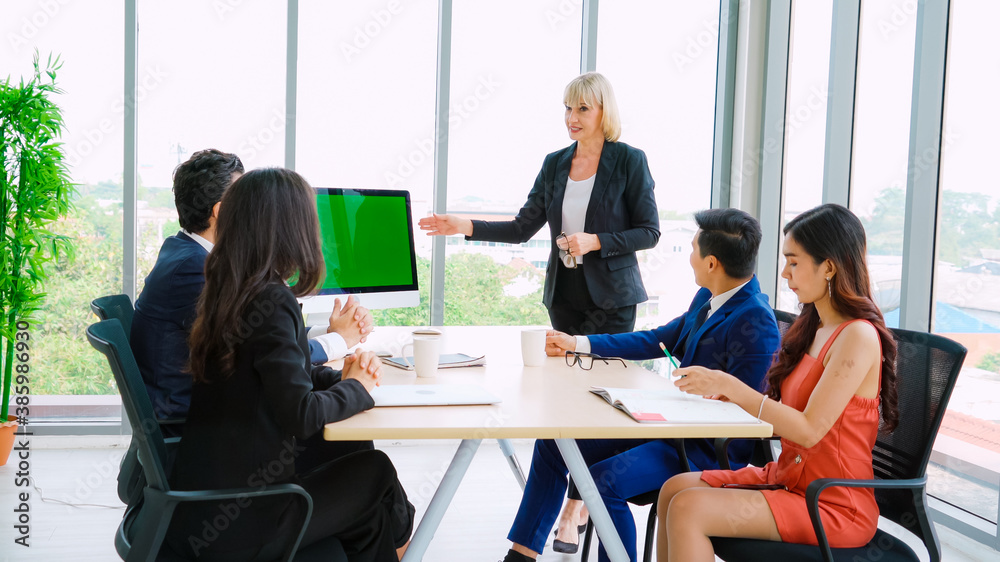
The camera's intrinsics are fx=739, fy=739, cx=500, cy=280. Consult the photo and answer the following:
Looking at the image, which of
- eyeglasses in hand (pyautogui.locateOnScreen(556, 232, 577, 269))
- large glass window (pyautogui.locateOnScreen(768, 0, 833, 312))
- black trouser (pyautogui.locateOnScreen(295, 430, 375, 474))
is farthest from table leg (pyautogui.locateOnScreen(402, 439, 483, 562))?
large glass window (pyautogui.locateOnScreen(768, 0, 833, 312))

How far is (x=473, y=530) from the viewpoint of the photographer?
115 inches

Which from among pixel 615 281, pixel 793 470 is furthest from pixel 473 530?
pixel 793 470

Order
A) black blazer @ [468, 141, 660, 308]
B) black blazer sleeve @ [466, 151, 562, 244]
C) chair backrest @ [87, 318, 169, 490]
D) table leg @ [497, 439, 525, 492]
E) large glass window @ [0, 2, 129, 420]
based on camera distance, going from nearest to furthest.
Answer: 1. chair backrest @ [87, 318, 169, 490]
2. table leg @ [497, 439, 525, 492]
3. black blazer @ [468, 141, 660, 308]
4. black blazer sleeve @ [466, 151, 562, 244]
5. large glass window @ [0, 2, 129, 420]

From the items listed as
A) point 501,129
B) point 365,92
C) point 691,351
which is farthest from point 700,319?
point 365,92

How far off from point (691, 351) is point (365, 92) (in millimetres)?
2529

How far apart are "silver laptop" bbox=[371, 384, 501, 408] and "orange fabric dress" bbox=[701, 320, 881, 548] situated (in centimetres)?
63

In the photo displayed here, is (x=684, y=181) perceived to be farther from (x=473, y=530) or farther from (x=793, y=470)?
(x=793, y=470)

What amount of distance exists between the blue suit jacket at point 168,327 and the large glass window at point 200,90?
82.2 inches

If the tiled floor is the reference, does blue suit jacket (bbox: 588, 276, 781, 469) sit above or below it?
above

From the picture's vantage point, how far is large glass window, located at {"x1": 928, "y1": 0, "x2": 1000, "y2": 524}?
2.64 m

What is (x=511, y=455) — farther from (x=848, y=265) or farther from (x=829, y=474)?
(x=848, y=265)

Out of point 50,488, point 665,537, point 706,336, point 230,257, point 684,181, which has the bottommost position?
point 50,488

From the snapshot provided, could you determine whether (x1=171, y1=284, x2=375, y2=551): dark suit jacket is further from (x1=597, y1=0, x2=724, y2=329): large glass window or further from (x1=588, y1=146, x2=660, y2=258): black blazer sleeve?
(x1=597, y1=0, x2=724, y2=329): large glass window

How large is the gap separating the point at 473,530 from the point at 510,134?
2162 millimetres
